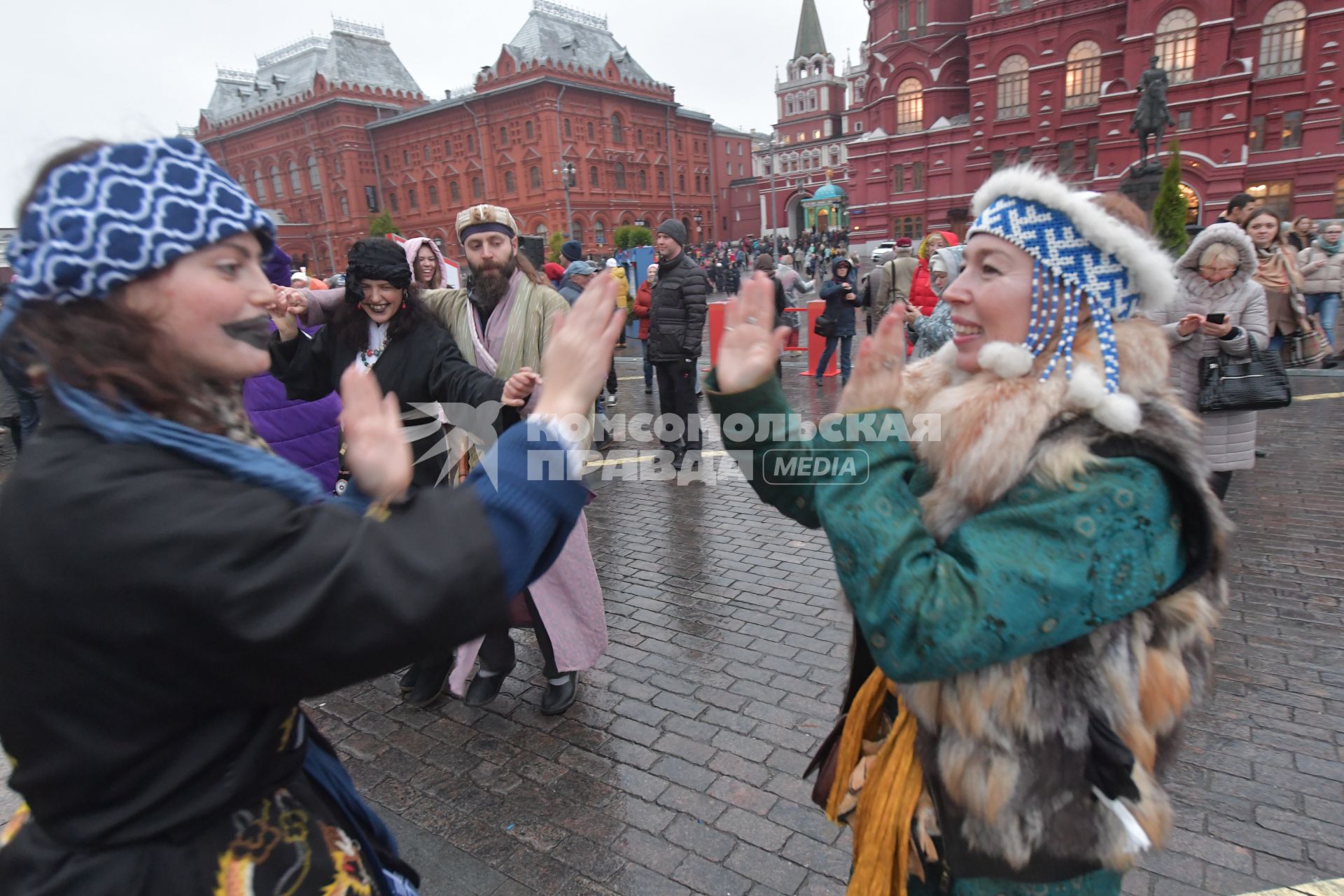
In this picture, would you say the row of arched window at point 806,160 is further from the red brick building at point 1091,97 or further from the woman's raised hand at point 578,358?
the woman's raised hand at point 578,358

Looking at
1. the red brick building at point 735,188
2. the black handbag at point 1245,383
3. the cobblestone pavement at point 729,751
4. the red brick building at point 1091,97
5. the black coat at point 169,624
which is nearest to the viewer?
the black coat at point 169,624

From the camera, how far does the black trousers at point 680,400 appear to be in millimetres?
8469

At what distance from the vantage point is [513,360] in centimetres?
394

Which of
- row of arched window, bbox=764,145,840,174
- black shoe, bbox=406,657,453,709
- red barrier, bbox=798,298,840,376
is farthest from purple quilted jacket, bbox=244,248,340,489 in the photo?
row of arched window, bbox=764,145,840,174

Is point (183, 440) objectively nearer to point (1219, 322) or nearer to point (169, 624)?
point (169, 624)

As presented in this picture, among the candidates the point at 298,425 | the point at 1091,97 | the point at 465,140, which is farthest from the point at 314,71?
the point at 298,425

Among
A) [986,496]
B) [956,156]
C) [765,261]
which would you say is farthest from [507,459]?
[956,156]

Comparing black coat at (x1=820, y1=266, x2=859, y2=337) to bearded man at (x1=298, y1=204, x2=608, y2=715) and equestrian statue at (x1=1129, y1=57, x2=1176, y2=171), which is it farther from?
equestrian statue at (x1=1129, y1=57, x2=1176, y2=171)

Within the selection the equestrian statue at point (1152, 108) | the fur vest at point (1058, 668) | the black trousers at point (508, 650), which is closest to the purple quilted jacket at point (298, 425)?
the black trousers at point (508, 650)

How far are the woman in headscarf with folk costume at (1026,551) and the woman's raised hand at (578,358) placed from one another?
422 millimetres

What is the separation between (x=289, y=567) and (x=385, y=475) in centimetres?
27

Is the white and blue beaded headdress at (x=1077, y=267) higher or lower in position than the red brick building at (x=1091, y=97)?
lower

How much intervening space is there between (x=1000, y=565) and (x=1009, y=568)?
15mm

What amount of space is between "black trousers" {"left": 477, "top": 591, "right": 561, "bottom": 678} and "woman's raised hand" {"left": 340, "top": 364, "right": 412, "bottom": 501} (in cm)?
260
